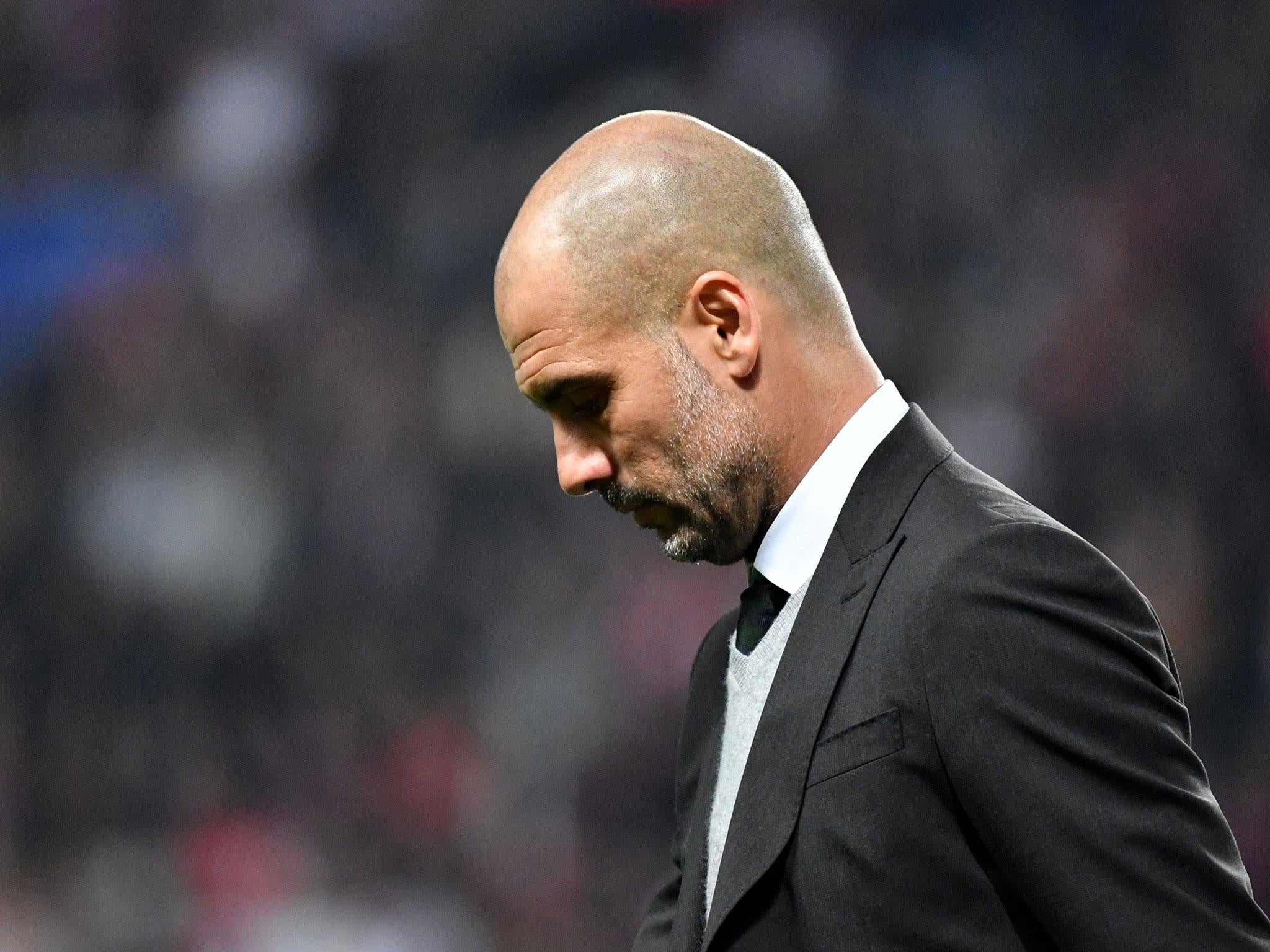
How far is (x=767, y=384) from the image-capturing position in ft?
3.04

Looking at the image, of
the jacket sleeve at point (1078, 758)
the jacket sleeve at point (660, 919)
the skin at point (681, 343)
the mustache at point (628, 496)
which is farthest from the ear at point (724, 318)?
the jacket sleeve at point (660, 919)

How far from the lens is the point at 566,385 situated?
3.08 ft

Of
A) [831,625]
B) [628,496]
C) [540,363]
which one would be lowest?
[831,625]

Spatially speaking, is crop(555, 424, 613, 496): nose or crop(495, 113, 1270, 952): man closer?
crop(495, 113, 1270, 952): man

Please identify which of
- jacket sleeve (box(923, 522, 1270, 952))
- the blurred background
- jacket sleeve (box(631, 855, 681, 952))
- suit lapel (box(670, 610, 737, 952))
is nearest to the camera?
jacket sleeve (box(923, 522, 1270, 952))

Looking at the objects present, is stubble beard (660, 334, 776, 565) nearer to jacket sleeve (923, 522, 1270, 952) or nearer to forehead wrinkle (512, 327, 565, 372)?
forehead wrinkle (512, 327, 565, 372)

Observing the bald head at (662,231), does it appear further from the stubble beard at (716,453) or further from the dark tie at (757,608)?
the dark tie at (757,608)

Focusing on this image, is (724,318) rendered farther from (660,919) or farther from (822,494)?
(660,919)

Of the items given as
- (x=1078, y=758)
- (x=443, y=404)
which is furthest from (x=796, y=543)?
(x=443, y=404)

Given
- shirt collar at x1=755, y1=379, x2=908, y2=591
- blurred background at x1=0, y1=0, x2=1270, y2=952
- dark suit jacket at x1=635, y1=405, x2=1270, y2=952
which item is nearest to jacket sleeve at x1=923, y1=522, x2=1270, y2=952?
dark suit jacket at x1=635, y1=405, x2=1270, y2=952

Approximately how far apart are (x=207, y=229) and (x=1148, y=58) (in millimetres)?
1746

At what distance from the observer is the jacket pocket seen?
78cm

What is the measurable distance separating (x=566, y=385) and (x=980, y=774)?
379mm

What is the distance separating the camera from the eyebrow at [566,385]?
932mm
